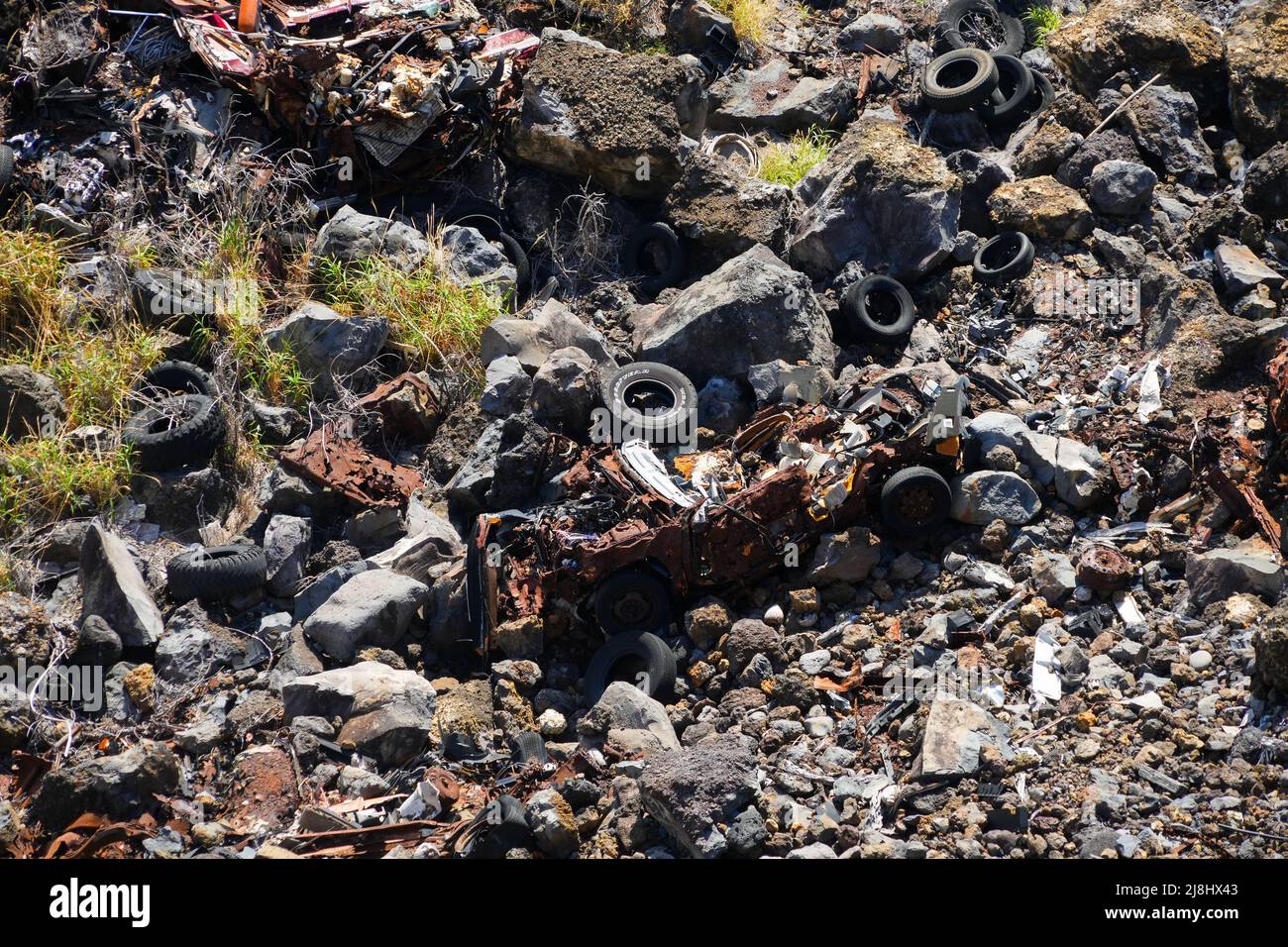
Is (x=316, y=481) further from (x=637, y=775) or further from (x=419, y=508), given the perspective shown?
(x=637, y=775)

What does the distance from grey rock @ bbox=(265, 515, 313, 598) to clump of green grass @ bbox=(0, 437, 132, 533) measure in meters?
1.27

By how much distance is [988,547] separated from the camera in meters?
6.93

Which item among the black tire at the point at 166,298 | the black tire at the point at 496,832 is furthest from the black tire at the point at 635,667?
the black tire at the point at 166,298

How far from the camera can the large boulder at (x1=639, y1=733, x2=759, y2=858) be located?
16.9ft

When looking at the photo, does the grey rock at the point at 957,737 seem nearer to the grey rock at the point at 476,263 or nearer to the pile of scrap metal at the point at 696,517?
the pile of scrap metal at the point at 696,517

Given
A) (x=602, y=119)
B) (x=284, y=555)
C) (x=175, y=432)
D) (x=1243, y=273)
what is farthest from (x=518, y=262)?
(x=1243, y=273)

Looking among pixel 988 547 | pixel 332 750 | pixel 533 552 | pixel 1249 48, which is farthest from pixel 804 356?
pixel 1249 48

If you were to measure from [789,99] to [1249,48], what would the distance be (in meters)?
3.94

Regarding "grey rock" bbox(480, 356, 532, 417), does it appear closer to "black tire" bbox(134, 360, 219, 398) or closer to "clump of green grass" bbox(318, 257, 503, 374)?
"clump of green grass" bbox(318, 257, 503, 374)

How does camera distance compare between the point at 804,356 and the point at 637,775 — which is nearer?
the point at 637,775

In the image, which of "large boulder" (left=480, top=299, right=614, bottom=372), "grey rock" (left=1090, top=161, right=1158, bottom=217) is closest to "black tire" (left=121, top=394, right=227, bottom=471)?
"large boulder" (left=480, top=299, right=614, bottom=372)

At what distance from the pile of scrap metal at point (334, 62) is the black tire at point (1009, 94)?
416 centimetres

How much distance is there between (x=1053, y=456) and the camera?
715cm

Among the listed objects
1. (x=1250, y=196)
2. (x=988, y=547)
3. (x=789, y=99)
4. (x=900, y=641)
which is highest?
(x=789, y=99)
